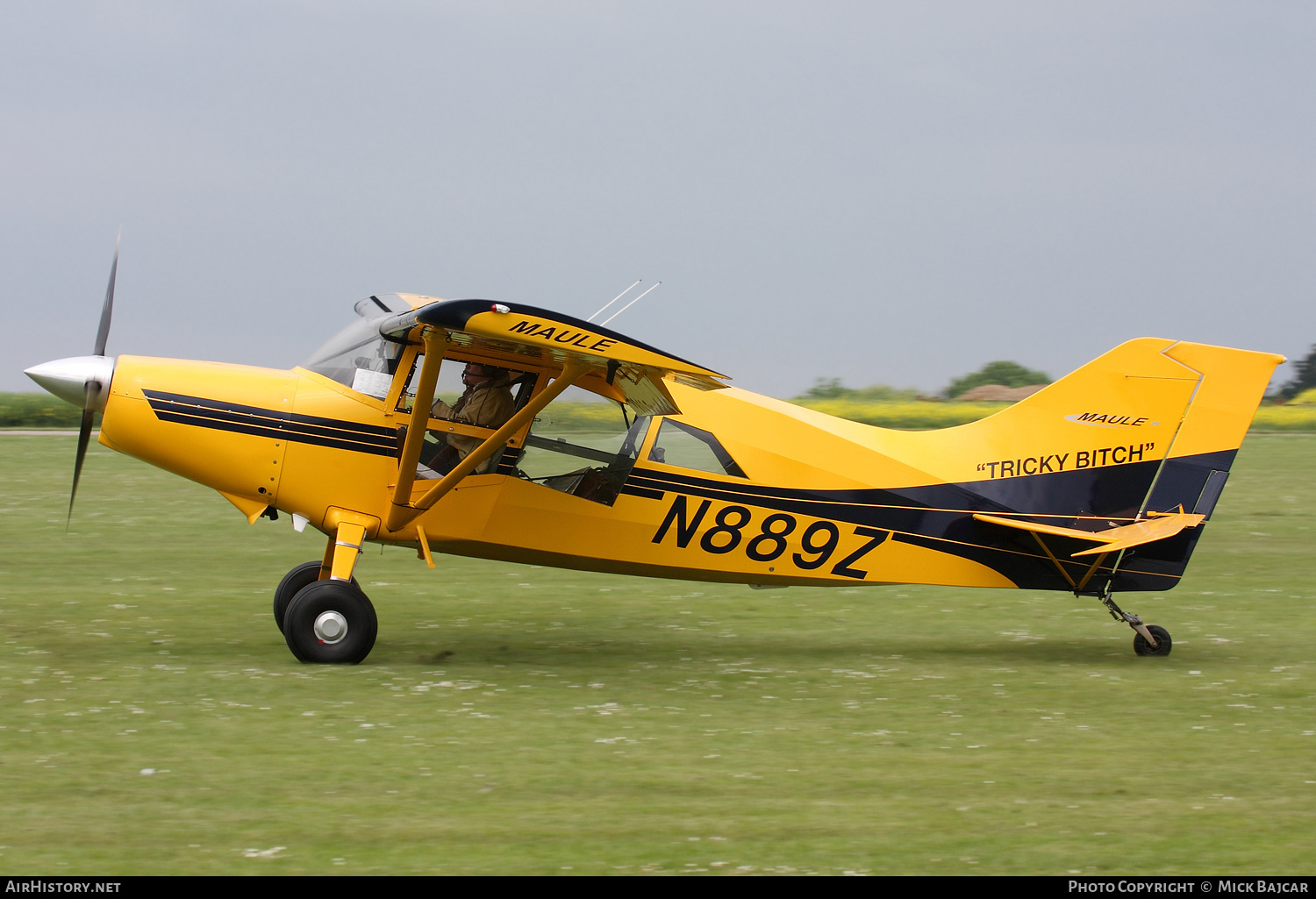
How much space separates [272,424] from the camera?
8883mm

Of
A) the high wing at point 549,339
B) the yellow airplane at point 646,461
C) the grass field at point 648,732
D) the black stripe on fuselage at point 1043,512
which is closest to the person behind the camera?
the grass field at point 648,732

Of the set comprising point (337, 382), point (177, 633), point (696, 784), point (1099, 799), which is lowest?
point (177, 633)

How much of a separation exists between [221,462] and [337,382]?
41.6 inches

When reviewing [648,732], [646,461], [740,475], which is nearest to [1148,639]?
[740,475]

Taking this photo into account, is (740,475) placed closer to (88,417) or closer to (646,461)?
(646,461)


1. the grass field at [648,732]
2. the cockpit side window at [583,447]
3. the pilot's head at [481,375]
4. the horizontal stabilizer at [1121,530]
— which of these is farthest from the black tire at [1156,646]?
the pilot's head at [481,375]

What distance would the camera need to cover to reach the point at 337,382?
9.09 metres

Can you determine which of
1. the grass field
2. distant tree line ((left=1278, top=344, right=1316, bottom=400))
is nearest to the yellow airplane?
the grass field

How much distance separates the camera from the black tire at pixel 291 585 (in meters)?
9.59

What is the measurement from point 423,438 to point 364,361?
0.96 m

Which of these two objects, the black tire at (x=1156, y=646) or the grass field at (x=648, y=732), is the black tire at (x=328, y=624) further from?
the black tire at (x=1156, y=646)

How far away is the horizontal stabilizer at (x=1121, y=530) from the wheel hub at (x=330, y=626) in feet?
17.3

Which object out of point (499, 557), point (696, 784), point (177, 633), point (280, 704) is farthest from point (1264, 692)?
point (177, 633)

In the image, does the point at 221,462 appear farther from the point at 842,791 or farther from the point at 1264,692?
the point at 1264,692
